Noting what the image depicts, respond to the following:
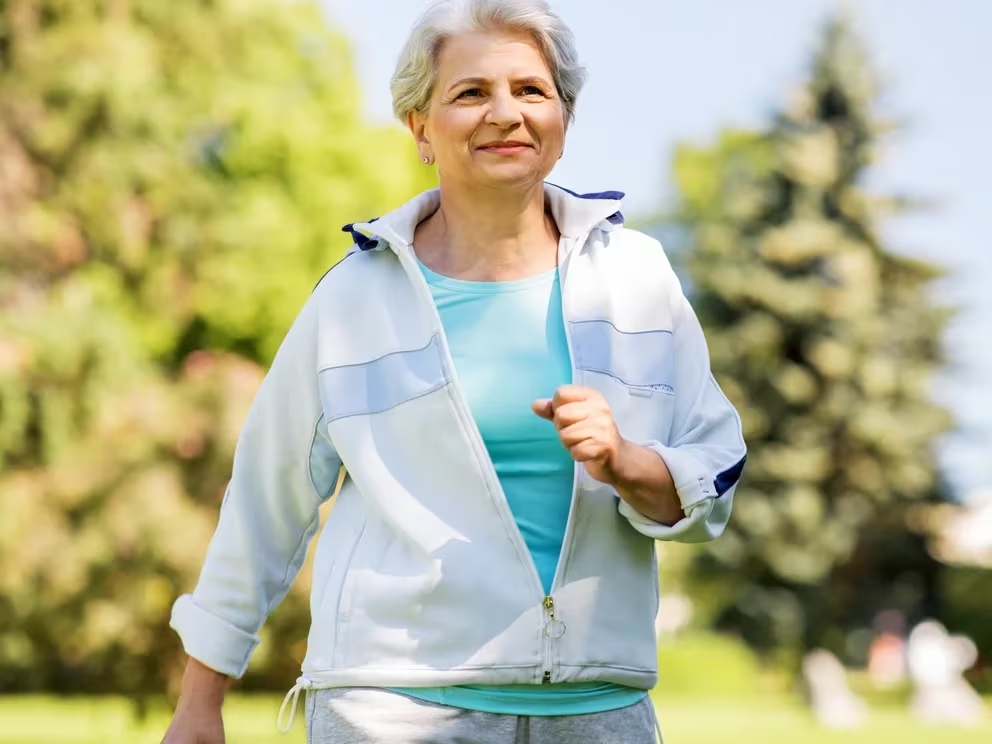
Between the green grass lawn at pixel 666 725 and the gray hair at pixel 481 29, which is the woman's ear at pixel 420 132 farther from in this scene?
the green grass lawn at pixel 666 725

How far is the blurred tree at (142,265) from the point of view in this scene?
1487 centimetres

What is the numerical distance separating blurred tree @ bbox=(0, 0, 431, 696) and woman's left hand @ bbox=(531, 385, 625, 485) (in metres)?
12.9

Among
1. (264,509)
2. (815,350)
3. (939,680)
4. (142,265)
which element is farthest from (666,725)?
(264,509)

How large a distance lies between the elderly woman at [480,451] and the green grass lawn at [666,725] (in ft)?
40.3

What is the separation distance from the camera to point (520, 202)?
8.11 feet

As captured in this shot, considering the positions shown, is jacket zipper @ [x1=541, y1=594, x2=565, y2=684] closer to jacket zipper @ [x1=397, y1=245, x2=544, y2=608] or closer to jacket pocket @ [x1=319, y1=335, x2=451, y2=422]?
jacket zipper @ [x1=397, y1=245, x2=544, y2=608]

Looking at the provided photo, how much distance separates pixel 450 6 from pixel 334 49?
1773 cm

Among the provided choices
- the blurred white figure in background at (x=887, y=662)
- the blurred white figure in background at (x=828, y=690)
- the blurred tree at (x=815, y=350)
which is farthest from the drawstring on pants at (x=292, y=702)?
the blurred white figure in background at (x=887, y=662)

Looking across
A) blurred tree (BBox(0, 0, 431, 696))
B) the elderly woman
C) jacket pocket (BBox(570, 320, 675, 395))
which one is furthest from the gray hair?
blurred tree (BBox(0, 0, 431, 696))

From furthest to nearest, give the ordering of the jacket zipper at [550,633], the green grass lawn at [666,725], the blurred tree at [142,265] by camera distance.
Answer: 1. the green grass lawn at [666,725]
2. the blurred tree at [142,265]
3. the jacket zipper at [550,633]

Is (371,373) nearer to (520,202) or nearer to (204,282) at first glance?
(520,202)

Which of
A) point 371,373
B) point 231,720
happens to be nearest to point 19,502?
point 231,720

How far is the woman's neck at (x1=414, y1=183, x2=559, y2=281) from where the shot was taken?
8.08ft

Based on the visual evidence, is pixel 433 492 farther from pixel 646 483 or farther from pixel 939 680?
pixel 939 680
